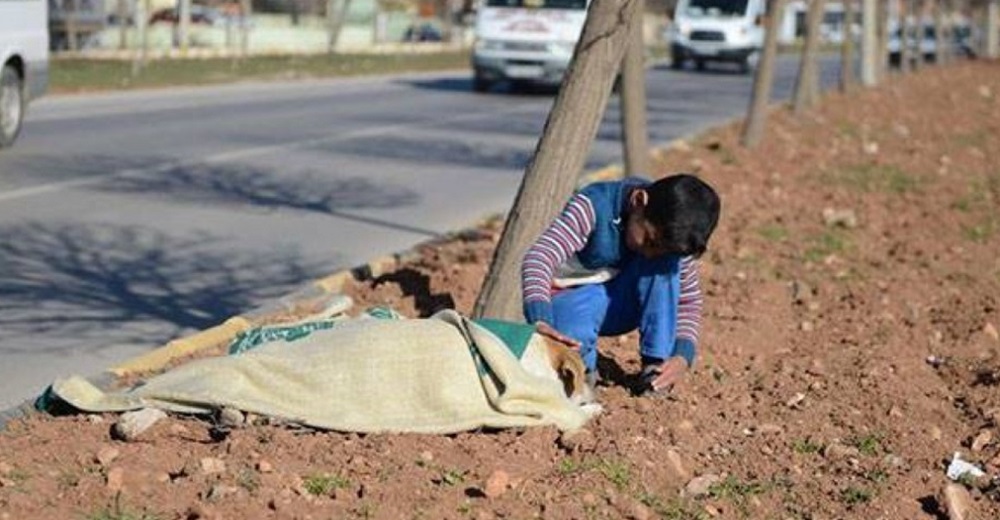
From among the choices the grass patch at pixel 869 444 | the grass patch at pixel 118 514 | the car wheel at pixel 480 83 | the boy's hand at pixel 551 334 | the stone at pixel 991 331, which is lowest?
the car wheel at pixel 480 83

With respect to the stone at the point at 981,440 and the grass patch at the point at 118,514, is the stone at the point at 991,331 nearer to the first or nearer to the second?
the stone at the point at 981,440

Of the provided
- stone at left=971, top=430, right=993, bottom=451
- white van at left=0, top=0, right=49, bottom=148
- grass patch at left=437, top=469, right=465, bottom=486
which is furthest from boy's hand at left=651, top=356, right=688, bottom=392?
white van at left=0, top=0, right=49, bottom=148

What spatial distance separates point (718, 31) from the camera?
51438mm

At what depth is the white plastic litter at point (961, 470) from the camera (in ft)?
19.7

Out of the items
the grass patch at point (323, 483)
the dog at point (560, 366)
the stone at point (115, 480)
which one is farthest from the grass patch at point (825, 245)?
the stone at point (115, 480)

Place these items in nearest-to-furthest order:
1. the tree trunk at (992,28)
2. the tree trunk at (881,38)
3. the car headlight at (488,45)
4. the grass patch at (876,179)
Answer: the grass patch at (876,179) < the car headlight at (488,45) < the tree trunk at (881,38) < the tree trunk at (992,28)

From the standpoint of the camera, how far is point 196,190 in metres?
15.8

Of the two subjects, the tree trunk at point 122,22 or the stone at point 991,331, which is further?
the tree trunk at point 122,22

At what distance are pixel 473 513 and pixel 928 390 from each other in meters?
2.98

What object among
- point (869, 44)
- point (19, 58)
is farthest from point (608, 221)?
point (869, 44)

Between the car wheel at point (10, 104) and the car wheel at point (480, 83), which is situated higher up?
the car wheel at point (10, 104)

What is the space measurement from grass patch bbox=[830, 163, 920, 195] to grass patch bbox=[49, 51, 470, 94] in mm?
16785

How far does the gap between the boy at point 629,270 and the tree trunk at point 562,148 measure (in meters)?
0.80

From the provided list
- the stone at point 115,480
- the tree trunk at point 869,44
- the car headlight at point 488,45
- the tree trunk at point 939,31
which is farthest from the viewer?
the tree trunk at point 939,31
